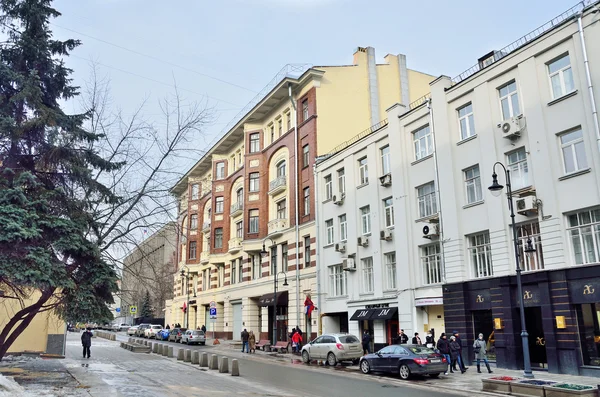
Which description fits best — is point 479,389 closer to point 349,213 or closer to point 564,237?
point 564,237

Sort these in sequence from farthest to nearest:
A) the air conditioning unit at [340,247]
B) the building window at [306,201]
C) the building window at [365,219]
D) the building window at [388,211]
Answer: the building window at [306,201] < the air conditioning unit at [340,247] < the building window at [365,219] < the building window at [388,211]

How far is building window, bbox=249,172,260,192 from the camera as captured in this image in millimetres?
44875

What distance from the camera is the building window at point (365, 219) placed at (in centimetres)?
3114

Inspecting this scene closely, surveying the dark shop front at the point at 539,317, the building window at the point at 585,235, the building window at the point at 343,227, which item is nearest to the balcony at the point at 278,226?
the building window at the point at 343,227

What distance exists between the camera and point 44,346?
2859 centimetres

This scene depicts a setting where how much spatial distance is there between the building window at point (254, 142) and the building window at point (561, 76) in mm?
28598

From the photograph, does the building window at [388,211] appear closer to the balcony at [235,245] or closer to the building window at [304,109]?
the building window at [304,109]

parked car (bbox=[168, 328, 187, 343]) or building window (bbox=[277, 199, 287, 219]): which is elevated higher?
building window (bbox=[277, 199, 287, 219])

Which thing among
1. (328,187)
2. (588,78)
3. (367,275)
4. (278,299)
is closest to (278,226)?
(278,299)

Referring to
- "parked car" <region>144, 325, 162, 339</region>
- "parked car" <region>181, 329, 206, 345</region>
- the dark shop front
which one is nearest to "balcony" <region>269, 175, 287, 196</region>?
"parked car" <region>181, 329, 206, 345</region>

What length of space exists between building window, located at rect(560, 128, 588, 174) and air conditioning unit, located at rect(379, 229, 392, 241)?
10.7 m

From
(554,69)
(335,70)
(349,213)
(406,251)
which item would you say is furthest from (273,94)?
(554,69)

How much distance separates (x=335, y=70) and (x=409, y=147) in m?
13.4

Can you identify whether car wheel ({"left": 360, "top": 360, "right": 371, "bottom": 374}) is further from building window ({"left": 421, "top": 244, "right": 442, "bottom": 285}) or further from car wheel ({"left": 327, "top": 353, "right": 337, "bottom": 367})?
building window ({"left": 421, "top": 244, "right": 442, "bottom": 285})
